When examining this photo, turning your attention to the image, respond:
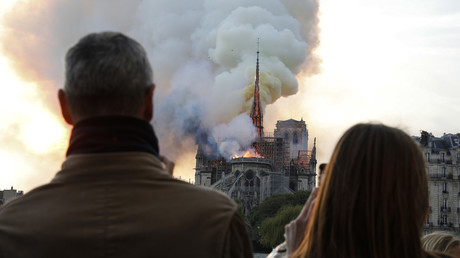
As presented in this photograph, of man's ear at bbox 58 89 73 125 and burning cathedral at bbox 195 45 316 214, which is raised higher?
burning cathedral at bbox 195 45 316 214

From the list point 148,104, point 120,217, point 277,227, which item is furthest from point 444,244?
point 277,227

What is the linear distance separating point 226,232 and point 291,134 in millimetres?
119235

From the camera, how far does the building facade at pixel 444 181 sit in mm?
71750

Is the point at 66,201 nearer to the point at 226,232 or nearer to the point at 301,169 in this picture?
the point at 226,232

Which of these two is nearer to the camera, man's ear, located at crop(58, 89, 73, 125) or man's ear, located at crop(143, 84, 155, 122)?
man's ear, located at crop(143, 84, 155, 122)

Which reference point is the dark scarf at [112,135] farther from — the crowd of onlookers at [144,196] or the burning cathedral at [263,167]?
the burning cathedral at [263,167]

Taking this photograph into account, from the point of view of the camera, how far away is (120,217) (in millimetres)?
3922

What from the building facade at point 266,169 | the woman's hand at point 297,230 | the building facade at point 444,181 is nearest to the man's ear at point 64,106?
the woman's hand at point 297,230

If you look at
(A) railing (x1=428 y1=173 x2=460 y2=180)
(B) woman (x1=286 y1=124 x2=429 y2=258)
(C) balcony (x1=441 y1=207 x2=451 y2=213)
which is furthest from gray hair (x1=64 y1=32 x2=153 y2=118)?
(A) railing (x1=428 y1=173 x2=460 y2=180)

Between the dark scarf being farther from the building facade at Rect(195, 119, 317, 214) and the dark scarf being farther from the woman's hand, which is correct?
the building facade at Rect(195, 119, 317, 214)

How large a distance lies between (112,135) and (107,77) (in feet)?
1.11

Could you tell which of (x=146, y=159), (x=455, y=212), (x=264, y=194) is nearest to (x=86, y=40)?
(x=146, y=159)

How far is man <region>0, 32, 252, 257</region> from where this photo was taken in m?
3.91

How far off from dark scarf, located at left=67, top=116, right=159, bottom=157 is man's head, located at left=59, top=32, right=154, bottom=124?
7 centimetres
